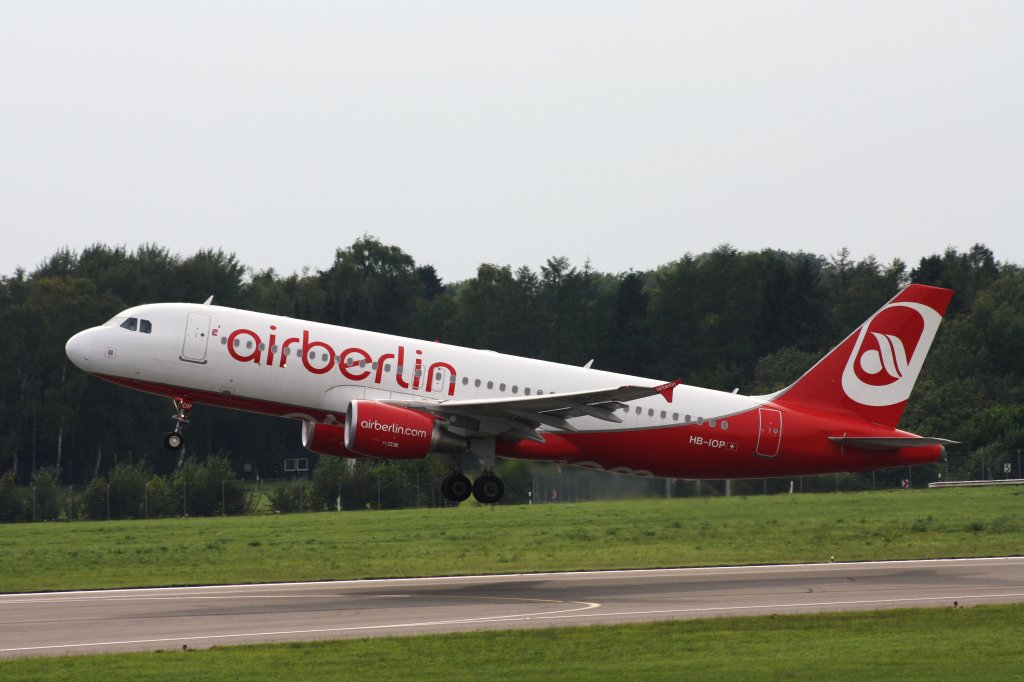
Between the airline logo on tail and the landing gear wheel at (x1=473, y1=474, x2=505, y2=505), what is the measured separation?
1099 cm

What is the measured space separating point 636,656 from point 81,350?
18563 millimetres

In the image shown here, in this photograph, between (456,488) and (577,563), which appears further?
(577,563)

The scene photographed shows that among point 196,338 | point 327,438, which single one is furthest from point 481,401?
point 196,338

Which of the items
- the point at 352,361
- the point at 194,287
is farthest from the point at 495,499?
the point at 194,287

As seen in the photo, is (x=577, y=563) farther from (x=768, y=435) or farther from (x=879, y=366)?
(x=879, y=366)

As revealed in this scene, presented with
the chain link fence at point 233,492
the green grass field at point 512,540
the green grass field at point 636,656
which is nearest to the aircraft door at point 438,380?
the green grass field at point 512,540

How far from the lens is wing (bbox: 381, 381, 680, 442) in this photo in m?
36.6

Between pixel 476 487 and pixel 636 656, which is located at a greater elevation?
pixel 476 487

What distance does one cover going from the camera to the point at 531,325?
386ft

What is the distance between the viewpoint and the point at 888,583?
130 ft

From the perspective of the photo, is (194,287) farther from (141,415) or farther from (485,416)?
(485,416)

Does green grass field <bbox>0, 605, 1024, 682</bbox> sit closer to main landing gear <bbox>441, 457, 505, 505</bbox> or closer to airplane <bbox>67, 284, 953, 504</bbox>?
airplane <bbox>67, 284, 953, 504</bbox>

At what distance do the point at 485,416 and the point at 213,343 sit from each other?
742 centimetres

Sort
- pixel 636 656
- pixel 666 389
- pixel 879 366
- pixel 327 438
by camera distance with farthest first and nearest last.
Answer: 1. pixel 879 366
2. pixel 327 438
3. pixel 666 389
4. pixel 636 656
